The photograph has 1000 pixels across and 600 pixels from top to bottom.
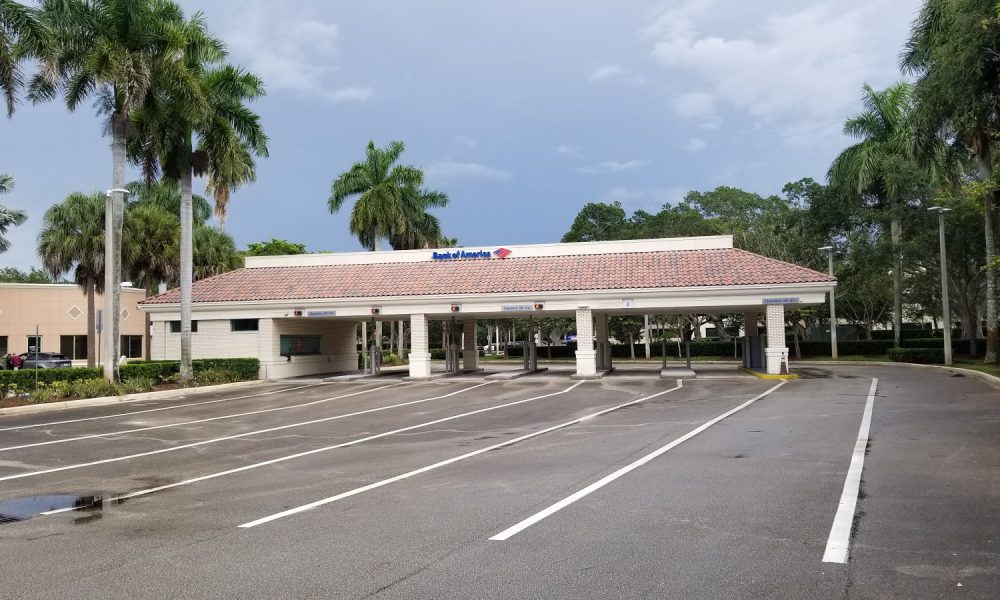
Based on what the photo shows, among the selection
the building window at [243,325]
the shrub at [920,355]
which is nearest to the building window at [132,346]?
the building window at [243,325]

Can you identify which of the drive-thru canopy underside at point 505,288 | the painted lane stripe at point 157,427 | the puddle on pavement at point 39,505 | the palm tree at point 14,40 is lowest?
the painted lane stripe at point 157,427

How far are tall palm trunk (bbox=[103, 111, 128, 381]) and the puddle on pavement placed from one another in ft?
60.0

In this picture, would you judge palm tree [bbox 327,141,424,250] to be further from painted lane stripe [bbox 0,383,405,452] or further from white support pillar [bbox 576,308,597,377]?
painted lane stripe [bbox 0,383,405,452]

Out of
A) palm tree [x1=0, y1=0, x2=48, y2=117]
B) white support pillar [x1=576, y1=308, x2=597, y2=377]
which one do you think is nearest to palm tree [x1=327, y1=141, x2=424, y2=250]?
white support pillar [x1=576, y1=308, x2=597, y2=377]

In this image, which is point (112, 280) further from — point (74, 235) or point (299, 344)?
point (74, 235)

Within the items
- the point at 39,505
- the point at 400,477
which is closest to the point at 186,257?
the point at 39,505

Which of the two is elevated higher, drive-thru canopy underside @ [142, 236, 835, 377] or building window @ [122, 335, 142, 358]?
drive-thru canopy underside @ [142, 236, 835, 377]

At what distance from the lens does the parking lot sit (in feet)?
18.1

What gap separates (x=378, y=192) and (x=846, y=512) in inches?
1622

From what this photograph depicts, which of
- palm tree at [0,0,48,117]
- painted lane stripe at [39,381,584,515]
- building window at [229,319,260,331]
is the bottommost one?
painted lane stripe at [39,381,584,515]

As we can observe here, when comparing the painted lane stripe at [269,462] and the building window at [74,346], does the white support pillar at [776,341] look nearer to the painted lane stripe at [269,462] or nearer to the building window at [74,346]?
the painted lane stripe at [269,462]

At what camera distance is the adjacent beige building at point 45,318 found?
46.9 m

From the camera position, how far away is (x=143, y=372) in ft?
93.9

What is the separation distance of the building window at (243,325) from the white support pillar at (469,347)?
1063cm
